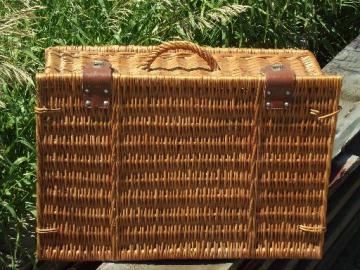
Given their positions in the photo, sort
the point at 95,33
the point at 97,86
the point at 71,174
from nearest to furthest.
Answer: the point at 97,86 < the point at 71,174 < the point at 95,33

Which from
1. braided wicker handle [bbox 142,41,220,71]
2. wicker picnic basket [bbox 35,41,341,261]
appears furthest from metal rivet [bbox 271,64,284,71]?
braided wicker handle [bbox 142,41,220,71]

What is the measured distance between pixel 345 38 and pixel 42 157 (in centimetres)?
285

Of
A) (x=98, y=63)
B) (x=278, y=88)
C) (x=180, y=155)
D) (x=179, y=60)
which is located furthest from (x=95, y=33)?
(x=278, y=88)

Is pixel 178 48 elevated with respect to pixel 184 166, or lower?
elevated

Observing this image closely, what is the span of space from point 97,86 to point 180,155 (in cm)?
40

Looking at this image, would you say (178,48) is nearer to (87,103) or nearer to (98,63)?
(98,63)

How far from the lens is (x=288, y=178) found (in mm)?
3143

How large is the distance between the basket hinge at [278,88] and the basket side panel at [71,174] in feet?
1.93

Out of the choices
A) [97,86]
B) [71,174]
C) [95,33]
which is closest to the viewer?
[97,86]

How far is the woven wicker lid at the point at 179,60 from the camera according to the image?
3.07 metres

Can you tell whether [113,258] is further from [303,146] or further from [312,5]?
[312,5]

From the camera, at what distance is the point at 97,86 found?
294 centimetres

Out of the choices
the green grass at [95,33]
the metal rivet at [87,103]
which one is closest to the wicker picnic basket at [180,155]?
the metal rivet at [87,103]

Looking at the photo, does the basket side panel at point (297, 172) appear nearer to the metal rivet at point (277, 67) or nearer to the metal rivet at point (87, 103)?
the metal rivet at point (277, 67)
